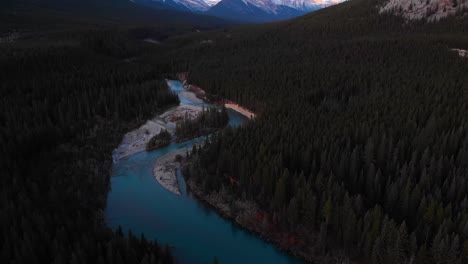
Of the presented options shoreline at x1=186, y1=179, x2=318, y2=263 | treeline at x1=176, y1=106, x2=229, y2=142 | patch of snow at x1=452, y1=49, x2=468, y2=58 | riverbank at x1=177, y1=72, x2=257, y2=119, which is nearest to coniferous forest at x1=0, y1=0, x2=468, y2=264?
shoreline at x1=186, y1=179, x2=318, y2=263

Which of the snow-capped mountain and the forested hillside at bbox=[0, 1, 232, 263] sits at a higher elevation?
the snow-capped mountain

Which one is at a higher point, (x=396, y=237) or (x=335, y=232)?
(x=396, y=237)

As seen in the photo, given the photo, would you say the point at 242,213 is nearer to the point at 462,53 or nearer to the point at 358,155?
the point at 358,155

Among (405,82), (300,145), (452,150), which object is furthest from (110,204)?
(405,82)

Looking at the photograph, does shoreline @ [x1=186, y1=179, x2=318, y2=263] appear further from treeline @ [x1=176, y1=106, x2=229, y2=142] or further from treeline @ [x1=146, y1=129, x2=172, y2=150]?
treeline @ [x1=176, y1=106, x2=229, y2=142]

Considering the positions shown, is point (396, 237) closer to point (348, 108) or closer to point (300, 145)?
point (300, 145)

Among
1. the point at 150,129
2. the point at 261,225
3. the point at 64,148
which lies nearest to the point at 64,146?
the point at 64,148
